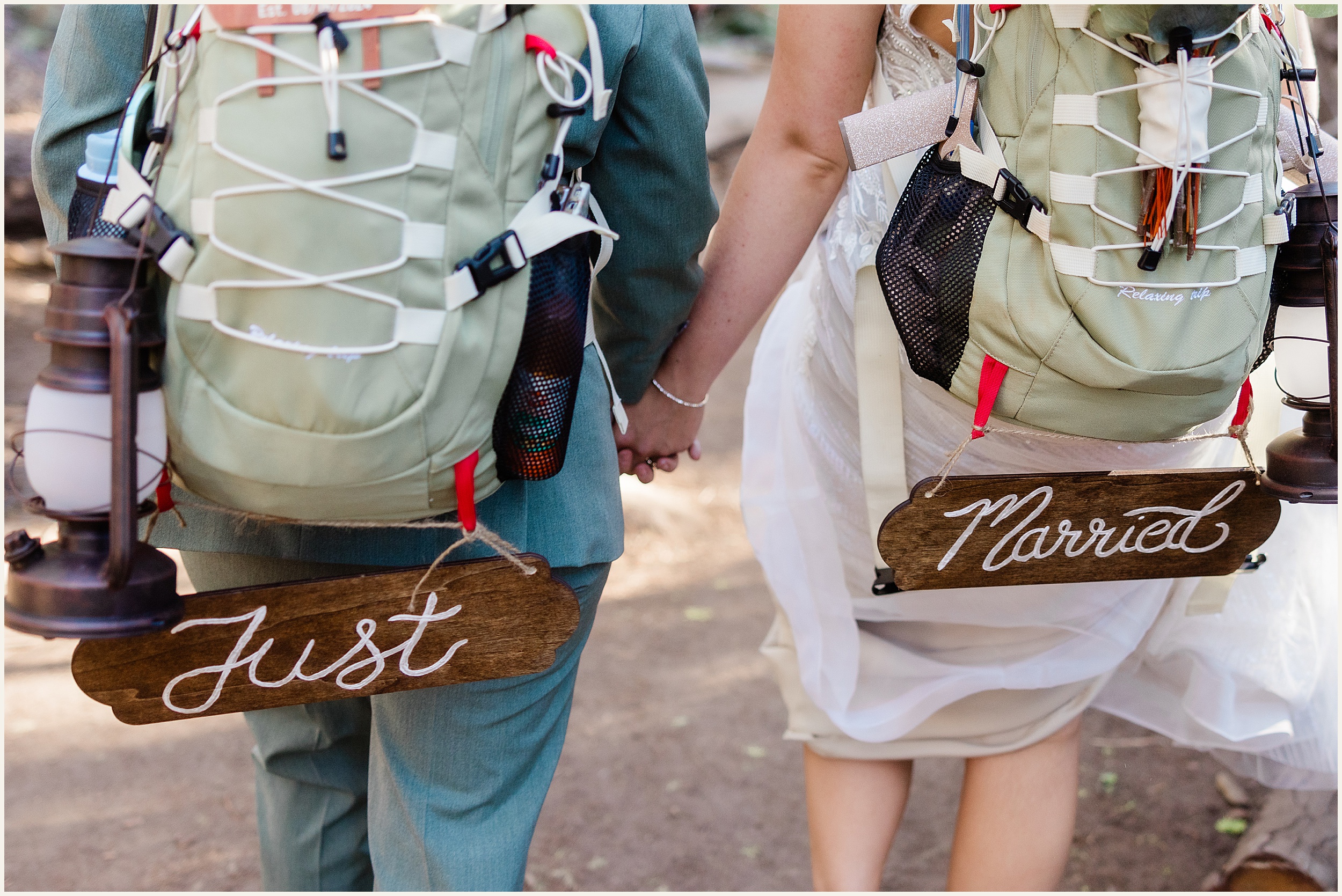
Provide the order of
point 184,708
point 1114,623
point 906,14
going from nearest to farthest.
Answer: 1. point 184,708
2. point 906,14
3. point 1114,623

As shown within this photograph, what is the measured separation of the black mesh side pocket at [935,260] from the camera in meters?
1.29

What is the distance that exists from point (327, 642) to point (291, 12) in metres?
0.63

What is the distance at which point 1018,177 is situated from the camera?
4.15 feet

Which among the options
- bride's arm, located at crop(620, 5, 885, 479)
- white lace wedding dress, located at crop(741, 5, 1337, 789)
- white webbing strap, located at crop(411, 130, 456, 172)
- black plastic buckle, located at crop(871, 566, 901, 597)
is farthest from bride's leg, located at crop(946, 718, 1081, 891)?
white webbing strap, located at crop(411, 130, 456, 172)

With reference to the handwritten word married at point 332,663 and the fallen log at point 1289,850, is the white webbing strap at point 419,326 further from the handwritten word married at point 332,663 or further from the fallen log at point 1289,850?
the fallen log at point 1289,850

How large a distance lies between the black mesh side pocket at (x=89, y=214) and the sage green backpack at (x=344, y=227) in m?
0.02

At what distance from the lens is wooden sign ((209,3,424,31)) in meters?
0.99

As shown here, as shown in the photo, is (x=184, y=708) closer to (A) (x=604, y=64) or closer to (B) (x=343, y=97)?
(B) (x=343, y=97)

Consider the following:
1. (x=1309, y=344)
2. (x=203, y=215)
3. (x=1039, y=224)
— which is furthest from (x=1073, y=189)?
(x=203, y=215)

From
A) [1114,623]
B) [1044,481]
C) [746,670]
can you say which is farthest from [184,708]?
[746,670]

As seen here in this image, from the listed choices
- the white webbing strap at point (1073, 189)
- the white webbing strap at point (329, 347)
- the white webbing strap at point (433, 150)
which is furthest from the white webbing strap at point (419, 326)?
the white webbing strap at point (1073, 189)

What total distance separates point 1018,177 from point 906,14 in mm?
320

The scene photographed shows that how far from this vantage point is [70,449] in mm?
995

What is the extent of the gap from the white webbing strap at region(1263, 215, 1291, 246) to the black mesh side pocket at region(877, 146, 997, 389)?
30cm
